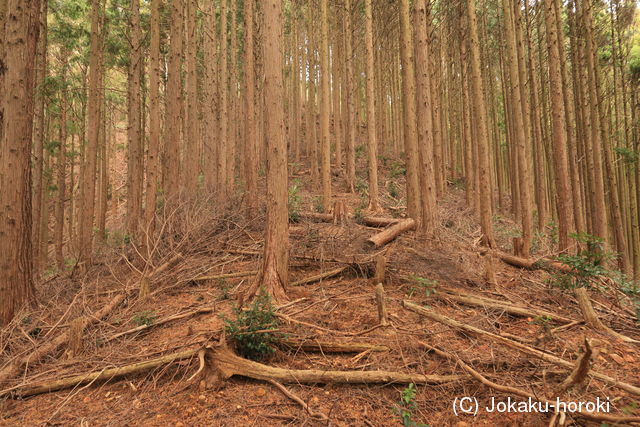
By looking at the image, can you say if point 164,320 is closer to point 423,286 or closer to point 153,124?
point 423,286

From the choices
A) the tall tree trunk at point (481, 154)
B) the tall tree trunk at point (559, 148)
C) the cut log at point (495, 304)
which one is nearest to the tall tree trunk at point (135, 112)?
the cut log at point (495, 304)

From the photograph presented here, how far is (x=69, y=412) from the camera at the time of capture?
3004mm

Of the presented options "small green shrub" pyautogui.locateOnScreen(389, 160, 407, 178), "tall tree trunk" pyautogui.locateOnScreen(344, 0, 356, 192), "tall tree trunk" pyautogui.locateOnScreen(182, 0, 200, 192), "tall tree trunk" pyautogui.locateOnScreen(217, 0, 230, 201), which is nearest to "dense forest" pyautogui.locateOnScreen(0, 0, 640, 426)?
"tall tree trunk" pyautogui.locateOnScreen(217, 0, 230, 201)

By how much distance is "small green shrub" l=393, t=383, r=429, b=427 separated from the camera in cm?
253

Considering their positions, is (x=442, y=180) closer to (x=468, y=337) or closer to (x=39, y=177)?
(x=468, y=337)

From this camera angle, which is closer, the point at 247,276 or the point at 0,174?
the point at 0,174

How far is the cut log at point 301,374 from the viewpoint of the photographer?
294cm

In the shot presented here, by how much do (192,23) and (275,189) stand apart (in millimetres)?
8507

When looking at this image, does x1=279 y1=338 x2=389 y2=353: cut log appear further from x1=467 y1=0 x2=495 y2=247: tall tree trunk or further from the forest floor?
x1=467 y1=0 x2=495 y2=247: tall tree trunk

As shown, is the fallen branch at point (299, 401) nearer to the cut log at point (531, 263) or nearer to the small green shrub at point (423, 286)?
the small green shrub at point (423, 286)

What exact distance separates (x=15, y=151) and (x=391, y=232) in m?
5.79

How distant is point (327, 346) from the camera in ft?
11.4

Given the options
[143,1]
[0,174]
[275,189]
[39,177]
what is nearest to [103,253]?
[0,174]

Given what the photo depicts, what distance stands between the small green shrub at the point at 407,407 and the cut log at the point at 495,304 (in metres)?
2.05
